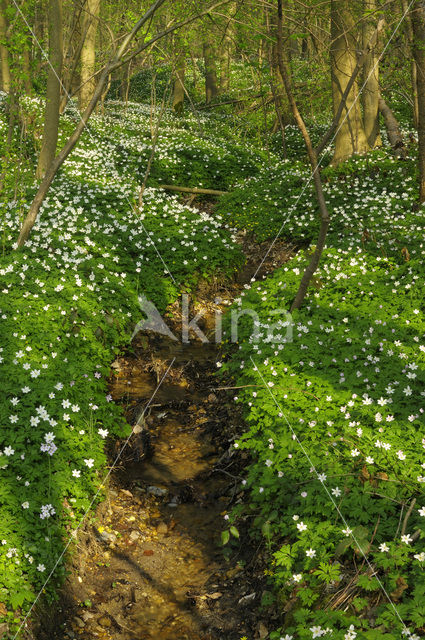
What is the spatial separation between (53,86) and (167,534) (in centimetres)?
991

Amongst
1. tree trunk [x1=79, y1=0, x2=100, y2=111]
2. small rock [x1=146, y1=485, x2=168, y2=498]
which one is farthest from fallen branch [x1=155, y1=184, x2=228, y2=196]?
small rock [x1=146, y1=485, x2=168, y2=498]

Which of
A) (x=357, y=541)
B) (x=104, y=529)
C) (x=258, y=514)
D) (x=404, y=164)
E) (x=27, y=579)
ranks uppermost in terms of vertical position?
(x=404, y=164)

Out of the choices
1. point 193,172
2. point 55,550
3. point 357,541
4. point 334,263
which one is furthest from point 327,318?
point 193,172

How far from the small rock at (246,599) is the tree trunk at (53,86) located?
1033 cm

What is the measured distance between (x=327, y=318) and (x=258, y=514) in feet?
10.9

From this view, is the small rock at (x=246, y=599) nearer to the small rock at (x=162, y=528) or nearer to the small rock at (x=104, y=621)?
the small rock at (x=104, y=621)

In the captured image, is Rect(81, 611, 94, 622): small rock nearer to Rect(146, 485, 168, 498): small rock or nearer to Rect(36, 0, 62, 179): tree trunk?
Rect(146, 485, 168, 498): small rock

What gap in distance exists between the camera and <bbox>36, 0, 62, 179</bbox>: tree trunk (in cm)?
1095

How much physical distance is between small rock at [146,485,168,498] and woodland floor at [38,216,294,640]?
12 mm

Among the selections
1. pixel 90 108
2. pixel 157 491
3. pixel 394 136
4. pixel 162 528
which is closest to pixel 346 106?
pixel 394 136

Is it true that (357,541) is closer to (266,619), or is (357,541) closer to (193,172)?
(266,619)

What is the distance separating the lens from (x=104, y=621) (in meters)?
4.28

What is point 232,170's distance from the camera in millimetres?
15859

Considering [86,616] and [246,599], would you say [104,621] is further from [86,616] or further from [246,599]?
[246,599]
